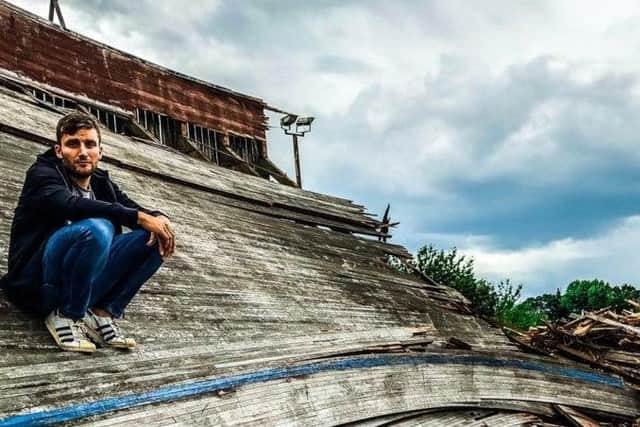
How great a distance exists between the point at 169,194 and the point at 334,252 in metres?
2.05

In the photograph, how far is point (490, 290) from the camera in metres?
21.1

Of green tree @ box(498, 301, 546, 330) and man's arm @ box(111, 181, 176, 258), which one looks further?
green tree @ box(498, 301, 546, 330)

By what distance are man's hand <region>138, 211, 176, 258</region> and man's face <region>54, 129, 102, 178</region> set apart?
32cm

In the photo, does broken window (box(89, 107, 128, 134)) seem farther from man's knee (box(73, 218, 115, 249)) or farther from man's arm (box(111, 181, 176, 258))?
man's knee (box(73, 218, 115, 249))

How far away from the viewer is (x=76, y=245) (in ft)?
9.70

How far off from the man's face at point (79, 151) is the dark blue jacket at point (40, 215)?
42 millimetres

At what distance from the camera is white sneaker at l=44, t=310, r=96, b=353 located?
10.4ft

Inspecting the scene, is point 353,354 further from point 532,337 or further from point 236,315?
point 532,337

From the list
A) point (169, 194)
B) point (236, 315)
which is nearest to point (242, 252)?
point (169, 194)

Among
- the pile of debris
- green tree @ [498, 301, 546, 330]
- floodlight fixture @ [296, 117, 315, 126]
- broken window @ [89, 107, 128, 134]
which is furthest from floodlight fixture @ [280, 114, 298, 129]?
the pile of debris

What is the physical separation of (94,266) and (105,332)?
497mm

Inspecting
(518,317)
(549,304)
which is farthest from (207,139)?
(549,304)

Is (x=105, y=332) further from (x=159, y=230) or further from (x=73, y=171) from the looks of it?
(x=73, y=171)

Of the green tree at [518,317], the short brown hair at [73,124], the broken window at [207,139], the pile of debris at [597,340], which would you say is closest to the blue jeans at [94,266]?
the short brown hair at [73,124]
